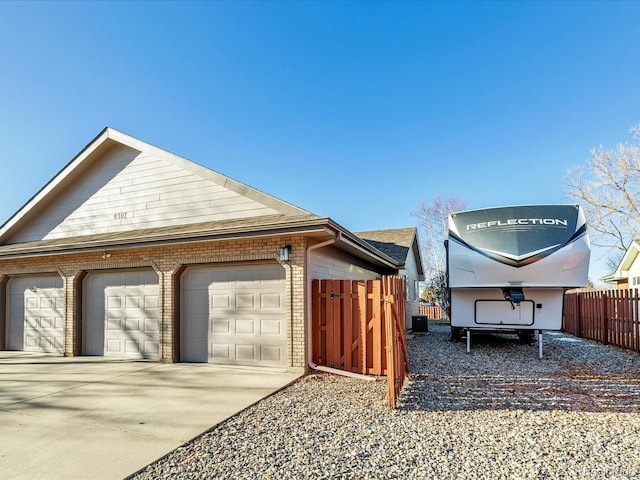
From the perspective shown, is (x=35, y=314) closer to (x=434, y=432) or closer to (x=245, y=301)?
(x=245, y=301)

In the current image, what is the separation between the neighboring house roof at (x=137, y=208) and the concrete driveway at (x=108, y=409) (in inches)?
105

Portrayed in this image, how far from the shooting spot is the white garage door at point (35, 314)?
9.95 meters

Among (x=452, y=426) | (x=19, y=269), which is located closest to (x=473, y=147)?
(x=452, y=426)

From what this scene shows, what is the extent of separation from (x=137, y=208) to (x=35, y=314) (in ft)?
14.5

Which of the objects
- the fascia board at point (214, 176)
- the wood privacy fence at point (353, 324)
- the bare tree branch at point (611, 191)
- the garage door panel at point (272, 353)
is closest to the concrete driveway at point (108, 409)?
the garage door panel at point (272, 353)

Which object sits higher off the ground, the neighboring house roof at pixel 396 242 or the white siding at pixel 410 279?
the neighboring house roof at pixel 396 242

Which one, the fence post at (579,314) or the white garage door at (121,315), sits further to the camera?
the fence post at (579,314)

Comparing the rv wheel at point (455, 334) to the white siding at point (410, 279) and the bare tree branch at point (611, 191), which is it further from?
the bare tree branch at point (611, 191)

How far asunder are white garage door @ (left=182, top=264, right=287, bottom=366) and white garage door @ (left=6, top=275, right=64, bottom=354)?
4264mm

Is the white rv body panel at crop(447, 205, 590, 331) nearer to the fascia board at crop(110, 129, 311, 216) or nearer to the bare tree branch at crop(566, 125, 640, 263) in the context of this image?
the fascia board at crop(110, 129, 311, 216)

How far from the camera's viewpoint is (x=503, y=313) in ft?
29.0

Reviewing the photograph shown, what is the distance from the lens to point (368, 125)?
16.1 metres

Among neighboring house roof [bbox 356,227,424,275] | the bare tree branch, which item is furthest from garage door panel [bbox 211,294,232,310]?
the bare tree branch

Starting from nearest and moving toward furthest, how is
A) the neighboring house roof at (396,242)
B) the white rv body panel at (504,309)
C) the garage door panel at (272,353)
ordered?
1. the garage door panel at (272,353)
2. the white rv body panel at (504,309)
3. the neighboring house roof at (396,242)
